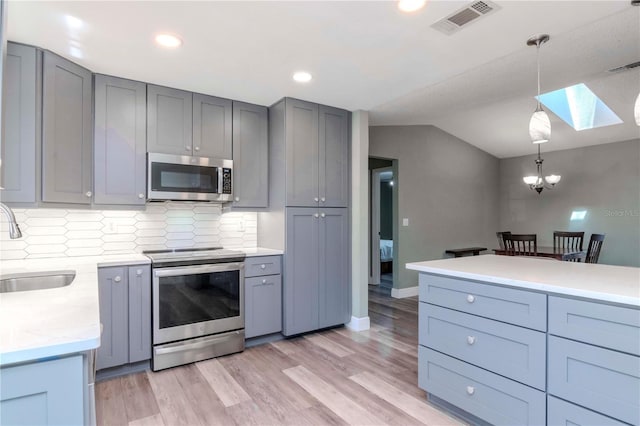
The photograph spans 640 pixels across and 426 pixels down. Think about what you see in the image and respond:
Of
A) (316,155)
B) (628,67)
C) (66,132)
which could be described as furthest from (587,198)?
(66,132)

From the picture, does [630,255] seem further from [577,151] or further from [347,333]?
[347,333]

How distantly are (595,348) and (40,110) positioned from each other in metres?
3.33

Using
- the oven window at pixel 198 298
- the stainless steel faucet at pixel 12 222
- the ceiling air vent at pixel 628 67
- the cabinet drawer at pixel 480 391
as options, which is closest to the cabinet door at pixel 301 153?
the oven window at pixel 198 298

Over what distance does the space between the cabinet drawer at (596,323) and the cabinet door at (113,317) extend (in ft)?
8.95

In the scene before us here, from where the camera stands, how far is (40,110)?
225 centimetres

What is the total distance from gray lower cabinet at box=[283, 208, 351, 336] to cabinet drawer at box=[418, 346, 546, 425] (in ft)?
4.64

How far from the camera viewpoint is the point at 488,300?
186cm

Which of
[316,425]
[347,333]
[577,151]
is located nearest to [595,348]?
[316,425]

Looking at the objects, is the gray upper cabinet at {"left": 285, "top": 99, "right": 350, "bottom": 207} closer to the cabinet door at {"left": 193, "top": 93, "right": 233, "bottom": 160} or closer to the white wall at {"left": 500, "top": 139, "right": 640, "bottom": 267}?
the cabinet door at {"left": 193, "top": 93, "right": 233, "bottom": 160}

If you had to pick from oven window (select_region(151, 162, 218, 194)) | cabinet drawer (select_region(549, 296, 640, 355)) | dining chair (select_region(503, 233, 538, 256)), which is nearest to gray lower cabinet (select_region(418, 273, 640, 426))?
cabinet drawer (select_region(549, 296, 640, 355))

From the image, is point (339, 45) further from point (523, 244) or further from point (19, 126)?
point (523, 244)

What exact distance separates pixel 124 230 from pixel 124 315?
0.79 meters

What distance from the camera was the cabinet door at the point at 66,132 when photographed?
229cm

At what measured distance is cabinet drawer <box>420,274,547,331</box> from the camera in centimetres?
167
